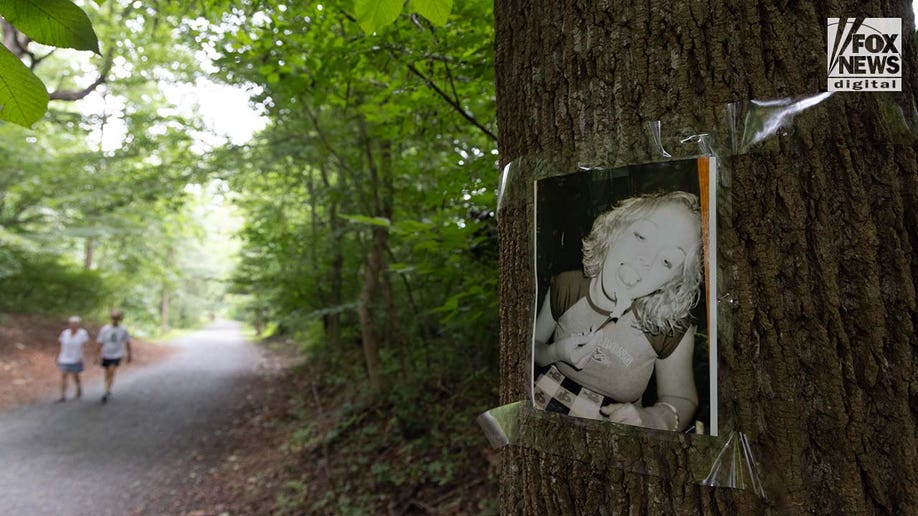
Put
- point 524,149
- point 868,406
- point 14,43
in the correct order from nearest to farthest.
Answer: point 868,406 < point 524,149 < point 14,43

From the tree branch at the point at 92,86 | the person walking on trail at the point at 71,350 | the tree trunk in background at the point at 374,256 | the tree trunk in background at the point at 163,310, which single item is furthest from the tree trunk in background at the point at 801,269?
the tree trunk in background at the point at 163,310

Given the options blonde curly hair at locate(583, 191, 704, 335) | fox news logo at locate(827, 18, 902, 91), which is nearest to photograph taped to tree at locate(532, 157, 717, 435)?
blonde curly hair at locate(583, 191, 704, 335)

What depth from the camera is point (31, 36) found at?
111cm

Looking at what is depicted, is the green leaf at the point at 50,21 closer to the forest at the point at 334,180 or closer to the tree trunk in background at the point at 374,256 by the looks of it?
the forest at the point at 334,180

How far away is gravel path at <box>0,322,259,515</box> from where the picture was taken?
553cm

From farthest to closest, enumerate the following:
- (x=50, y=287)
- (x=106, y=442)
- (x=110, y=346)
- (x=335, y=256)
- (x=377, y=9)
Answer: (x=50, y=287) < (x=110, y=346) < (x=335, y=256) < (x=106, y=442) < (x=377, y=9)

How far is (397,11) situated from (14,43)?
452 inches

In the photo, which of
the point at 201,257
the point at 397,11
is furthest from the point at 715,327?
the point at 201,257

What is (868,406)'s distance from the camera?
2.77 feet

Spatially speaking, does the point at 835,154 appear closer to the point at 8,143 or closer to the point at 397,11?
the point at 397,11

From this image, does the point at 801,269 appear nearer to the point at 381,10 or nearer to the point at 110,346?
the point at 381,10

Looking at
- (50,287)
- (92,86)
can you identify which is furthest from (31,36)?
(50,287)

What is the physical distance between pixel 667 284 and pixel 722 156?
26 centimetres

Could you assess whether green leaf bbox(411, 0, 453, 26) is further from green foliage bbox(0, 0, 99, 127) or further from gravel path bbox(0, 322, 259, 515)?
gravel path bbox(0, 322, 259, 515)
